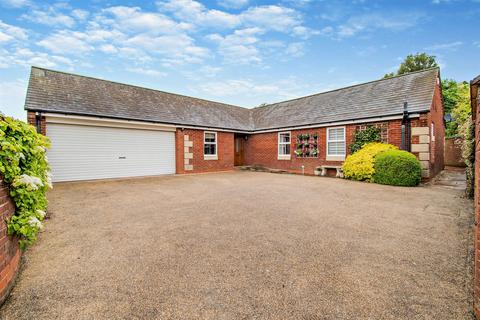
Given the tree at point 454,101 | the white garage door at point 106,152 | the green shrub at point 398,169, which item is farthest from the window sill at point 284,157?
the tree at point 454,101

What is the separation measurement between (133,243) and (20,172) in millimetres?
1729

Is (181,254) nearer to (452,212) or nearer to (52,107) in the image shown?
(452,212)

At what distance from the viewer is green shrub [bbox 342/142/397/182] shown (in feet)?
31.7

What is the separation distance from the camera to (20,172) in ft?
8.07

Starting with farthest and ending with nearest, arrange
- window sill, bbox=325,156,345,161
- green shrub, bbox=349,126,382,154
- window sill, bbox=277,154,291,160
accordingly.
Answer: window sill, bbox=277,154,291,160
window sill, bbox=325,156,345,161
green shrub, bbox=349,126,382,154

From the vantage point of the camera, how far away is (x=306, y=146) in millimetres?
13570

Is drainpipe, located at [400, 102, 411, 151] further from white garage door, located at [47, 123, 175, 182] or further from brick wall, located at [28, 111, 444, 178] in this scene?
white garage door, located at [47, 123, 175, 182]

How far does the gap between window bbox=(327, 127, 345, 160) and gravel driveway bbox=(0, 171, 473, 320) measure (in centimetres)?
702

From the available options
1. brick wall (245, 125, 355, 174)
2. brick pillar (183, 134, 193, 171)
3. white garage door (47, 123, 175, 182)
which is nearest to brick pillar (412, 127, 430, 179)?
brick wall (245, 125, 355, 174)

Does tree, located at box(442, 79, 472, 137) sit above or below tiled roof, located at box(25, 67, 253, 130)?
above

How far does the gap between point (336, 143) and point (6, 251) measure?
43.1 ft

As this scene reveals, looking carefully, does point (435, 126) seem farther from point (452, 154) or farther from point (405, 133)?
point (452, 154)

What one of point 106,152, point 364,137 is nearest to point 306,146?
point 364,137

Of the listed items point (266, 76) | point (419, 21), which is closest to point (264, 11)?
point (419, 21)
